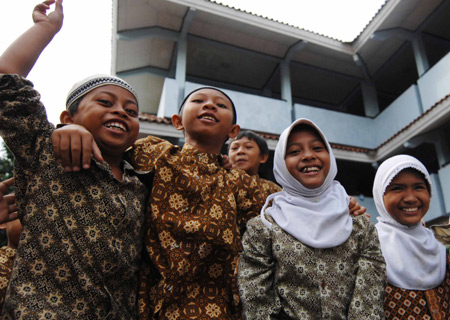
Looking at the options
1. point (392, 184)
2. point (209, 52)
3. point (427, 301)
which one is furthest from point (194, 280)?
point (209, 52)

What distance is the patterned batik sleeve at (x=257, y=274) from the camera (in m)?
1.46

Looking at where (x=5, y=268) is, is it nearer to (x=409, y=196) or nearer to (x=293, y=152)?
(x=293, y=152)

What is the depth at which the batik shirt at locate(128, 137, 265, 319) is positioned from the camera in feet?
4.66

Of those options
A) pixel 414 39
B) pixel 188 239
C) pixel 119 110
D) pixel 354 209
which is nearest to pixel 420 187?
pixel 354 209

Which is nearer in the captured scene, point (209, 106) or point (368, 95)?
point (209, 106)

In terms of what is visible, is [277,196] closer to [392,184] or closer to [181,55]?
[392,184]

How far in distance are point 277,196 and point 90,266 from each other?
1002 millimetres

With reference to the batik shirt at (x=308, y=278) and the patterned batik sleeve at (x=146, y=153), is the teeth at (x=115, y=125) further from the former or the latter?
the batik shirt at (x=308, y=278)

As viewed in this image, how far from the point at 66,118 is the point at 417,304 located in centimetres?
189

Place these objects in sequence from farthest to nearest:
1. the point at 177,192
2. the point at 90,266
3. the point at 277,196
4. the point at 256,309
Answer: the point at 277,196 → the point at 177,192 → the point at 256,309 → the point at 90,266

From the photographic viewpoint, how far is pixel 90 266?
1.22m

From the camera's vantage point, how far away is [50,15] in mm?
1436

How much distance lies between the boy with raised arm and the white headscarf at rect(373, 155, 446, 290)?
1.34 m

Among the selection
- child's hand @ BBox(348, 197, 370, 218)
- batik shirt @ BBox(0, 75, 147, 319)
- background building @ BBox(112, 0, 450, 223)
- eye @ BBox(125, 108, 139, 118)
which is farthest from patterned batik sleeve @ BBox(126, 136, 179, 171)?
background building @ BBox(112, 0, 450, 223)
